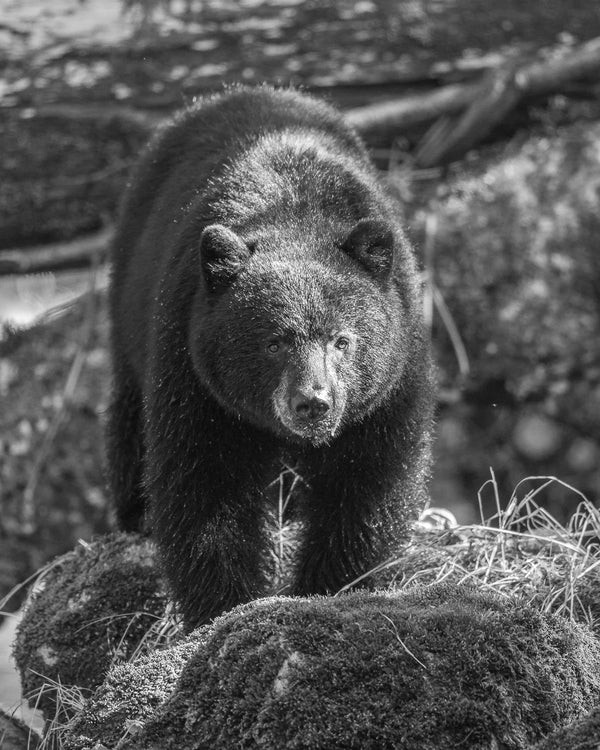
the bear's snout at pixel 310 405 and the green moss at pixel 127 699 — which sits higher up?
the bear's snout at pixel 310 405

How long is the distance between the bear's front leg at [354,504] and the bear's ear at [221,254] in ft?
3.19

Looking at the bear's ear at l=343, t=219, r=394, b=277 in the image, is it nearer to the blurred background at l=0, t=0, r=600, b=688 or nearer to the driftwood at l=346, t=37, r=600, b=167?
the blurred background at l=0, t=0, r=600, b=688

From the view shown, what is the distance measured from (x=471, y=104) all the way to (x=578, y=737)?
878 centimetres

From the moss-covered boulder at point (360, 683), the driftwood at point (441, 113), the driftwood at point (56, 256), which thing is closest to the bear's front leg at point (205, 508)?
the moss-covered boulder at point (360, 683)

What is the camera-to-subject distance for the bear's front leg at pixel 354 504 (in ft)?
17.0

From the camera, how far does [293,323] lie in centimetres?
473

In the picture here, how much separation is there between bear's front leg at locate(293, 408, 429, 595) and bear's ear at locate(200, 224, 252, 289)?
3.19 feet

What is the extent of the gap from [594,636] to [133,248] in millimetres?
3742

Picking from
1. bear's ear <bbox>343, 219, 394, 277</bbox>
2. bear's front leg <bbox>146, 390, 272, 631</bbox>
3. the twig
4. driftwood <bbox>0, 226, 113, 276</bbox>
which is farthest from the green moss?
driftwood <bbox>0, 226, 113, 276</bbox>

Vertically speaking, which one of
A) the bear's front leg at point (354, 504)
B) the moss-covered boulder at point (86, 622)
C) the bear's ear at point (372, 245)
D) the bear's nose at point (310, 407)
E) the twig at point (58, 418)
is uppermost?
the bear's ear at point (372, 245)

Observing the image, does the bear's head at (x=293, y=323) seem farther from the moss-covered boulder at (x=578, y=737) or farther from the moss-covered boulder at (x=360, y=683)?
the moss-covered boulder at (x=578, y=737)

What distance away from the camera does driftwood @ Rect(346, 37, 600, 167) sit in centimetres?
1090

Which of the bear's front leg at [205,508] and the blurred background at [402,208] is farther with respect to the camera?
the blurred background at [402,208]

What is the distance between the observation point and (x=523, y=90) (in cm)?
1107
